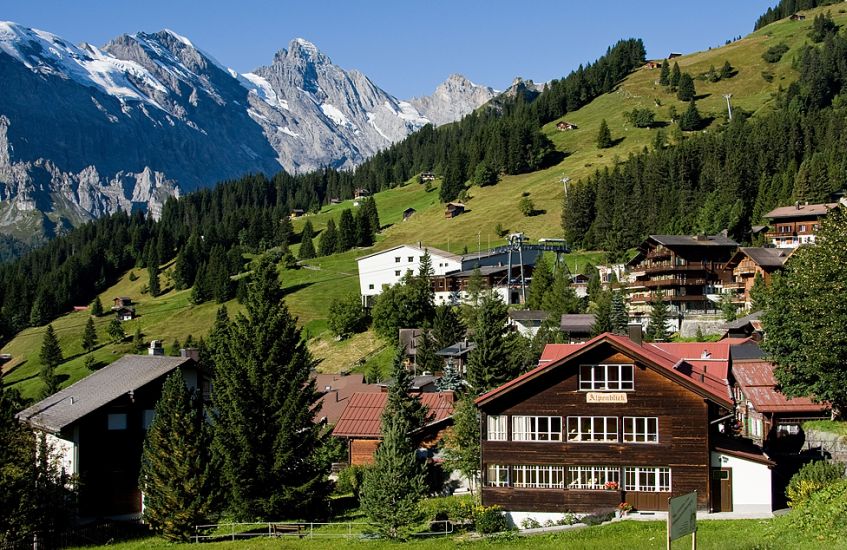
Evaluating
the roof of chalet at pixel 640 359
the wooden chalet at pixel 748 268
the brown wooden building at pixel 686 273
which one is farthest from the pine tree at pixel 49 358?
the roof of chalet at pixel 640 359

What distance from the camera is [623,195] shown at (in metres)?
152

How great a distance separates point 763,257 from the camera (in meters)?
106

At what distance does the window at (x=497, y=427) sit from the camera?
146ft

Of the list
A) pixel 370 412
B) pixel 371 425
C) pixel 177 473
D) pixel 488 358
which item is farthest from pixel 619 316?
pixel 177 473

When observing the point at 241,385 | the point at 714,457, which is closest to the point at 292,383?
the point at 241,385

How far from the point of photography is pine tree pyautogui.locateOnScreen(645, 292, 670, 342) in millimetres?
92312

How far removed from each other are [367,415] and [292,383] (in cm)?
Result: 1413

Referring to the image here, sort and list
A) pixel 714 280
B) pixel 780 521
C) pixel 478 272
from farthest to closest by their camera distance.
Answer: pixel 478 272 < pixel 714 280 < pixel 780 521

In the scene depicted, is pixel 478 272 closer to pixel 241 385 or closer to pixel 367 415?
pixel 367 415

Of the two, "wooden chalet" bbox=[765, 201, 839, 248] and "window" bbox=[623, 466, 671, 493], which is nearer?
"window" bbox=[623, 466, 671, 493]

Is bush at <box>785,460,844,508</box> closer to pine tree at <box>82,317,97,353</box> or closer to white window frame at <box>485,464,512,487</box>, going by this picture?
white window frame at <box>485,464,512,487</box>

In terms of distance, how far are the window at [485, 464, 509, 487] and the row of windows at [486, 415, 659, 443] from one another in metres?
1.42

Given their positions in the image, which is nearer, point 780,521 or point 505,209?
point 780,521

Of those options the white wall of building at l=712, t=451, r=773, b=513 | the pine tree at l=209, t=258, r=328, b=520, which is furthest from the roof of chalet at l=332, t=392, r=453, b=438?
the white wall of building at l=712, t=451, r=773, b=513
